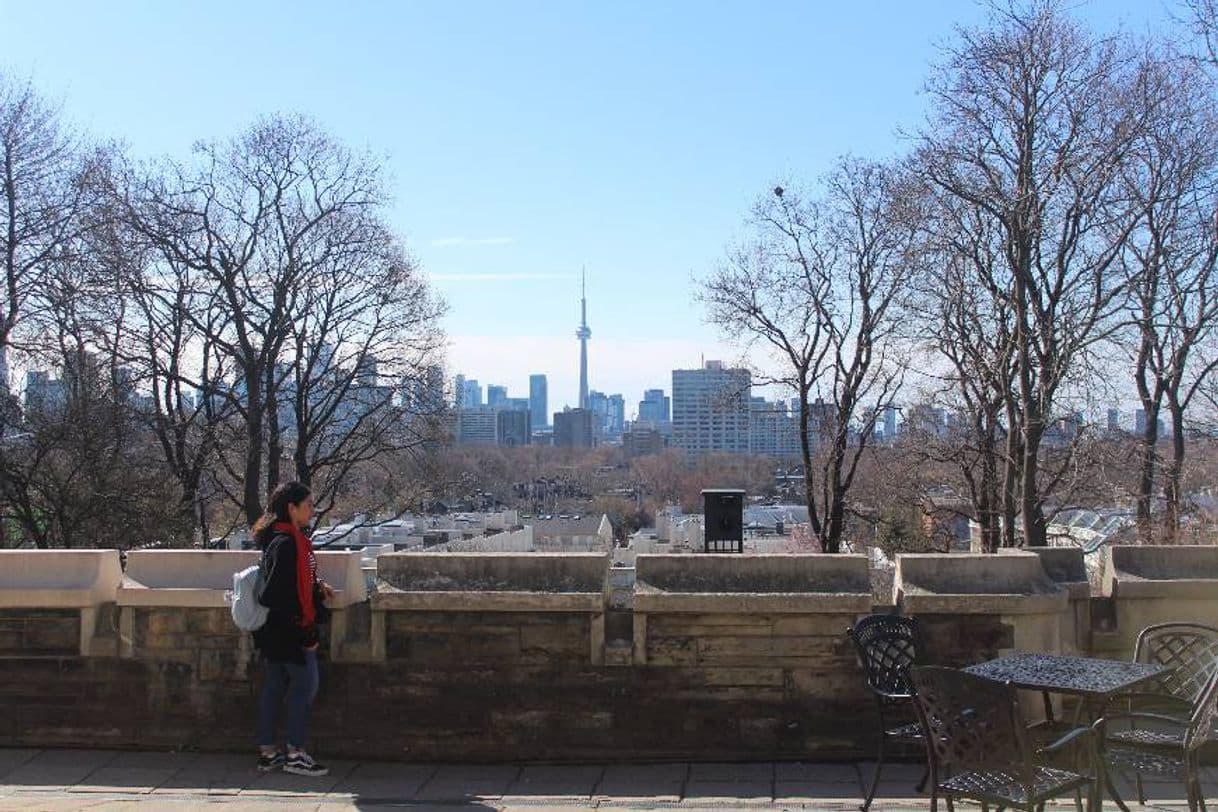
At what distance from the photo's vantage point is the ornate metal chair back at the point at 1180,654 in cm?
547

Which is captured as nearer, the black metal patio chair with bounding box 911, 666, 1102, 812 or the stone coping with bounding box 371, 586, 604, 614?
the black metal patio chair with bounding box 911, 666, 1102, 812

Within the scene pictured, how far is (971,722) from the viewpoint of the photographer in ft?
14.0

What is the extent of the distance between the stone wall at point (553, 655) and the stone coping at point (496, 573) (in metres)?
0.01

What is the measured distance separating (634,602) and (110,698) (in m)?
3.01

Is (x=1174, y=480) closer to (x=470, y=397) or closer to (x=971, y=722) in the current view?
(x=971, y=722)

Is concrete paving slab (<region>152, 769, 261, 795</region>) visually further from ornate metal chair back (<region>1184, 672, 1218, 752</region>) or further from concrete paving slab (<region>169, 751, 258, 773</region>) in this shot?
ornate metal chair back (<region>1184, 672, 1218, 752</region>)

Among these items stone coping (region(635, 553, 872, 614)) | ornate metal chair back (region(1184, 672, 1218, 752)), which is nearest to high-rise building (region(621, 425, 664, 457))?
stone coping (region(635, 553, 872, 614))

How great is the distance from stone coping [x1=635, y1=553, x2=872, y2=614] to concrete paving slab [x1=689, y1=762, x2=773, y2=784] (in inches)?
31.7

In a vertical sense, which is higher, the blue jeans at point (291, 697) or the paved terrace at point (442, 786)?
the blue jeans at point (291, 697)

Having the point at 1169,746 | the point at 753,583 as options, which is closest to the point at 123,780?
the point at 753,583

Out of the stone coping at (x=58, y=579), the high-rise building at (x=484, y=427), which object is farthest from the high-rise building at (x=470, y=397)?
the stone coping at (x=58, y=579)

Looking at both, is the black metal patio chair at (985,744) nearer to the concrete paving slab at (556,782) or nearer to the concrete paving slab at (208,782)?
the concrete paving slab at (556,782)

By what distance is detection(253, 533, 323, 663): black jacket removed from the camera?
605 cm

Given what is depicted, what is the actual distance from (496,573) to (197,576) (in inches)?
67.4
